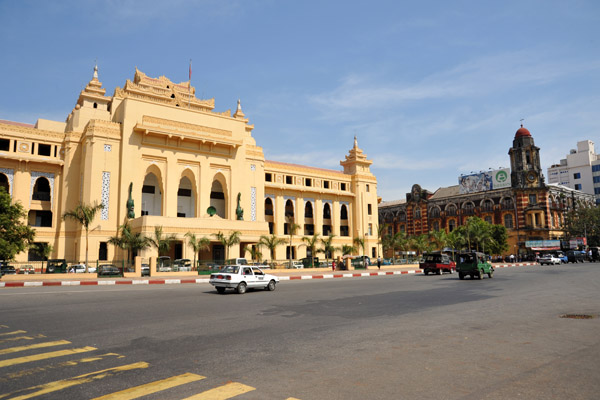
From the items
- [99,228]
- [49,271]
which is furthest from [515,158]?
[49,271]

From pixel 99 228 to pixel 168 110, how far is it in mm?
14097

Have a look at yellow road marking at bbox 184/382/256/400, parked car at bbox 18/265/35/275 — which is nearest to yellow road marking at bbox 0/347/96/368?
yellow road marking at bbox 184/382/256/400

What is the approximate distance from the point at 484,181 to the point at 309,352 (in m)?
73.7

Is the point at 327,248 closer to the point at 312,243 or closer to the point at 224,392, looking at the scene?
the point at 312,243

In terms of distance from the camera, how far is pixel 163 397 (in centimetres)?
455

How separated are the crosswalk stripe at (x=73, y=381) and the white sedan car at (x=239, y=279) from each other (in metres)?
11.8

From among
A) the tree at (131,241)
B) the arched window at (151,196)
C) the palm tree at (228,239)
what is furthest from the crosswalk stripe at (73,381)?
the arched window at (151,196)

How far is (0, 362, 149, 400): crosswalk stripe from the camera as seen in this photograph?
4660 millimetres

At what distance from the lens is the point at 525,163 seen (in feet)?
226

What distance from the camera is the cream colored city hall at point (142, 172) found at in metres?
39.4

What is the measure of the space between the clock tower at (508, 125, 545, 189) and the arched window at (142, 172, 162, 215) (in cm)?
5468

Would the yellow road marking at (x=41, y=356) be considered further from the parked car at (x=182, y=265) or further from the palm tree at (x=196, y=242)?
the palm tree at (x=196, y=242)

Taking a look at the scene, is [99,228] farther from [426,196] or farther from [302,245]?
[426,196]

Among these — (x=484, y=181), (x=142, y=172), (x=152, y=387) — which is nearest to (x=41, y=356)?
(x=152, y=387)
